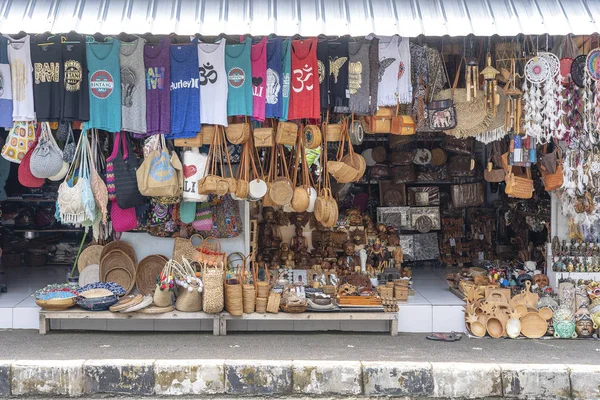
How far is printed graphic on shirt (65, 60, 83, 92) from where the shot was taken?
7836 millimetres

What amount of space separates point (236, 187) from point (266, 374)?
2531mm

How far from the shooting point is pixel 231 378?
6.48 meters

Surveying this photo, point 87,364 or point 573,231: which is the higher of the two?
point 573,231

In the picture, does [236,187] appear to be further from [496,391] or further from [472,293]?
[496,391]

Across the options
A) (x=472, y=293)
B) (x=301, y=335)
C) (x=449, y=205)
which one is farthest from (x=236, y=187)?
(x=449, y=205)

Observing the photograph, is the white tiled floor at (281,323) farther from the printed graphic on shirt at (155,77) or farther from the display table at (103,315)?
the printed graphic on shirt at (155,77)

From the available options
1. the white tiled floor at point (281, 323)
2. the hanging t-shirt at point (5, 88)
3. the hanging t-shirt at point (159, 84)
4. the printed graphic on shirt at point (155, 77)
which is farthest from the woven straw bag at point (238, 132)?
the hanging t-shirt at point (5, 88)

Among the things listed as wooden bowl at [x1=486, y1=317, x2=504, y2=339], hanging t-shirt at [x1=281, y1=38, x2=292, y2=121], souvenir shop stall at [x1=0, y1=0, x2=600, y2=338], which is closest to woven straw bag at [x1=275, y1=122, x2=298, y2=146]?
souvenir shop stall at [x1=0, y1=0, x2=600, y2=338]

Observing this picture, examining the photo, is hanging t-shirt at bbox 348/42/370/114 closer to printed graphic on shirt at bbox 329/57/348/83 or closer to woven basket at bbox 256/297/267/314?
printed graphic on shirt at bbox 329/57/348/83

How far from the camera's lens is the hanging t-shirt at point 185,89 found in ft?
26.2

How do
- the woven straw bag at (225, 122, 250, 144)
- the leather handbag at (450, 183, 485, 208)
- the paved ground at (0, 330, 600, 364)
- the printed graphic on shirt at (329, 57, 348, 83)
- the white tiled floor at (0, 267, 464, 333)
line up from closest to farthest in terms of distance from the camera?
the paved ground at (0, 330, 600, 364)
the printed graphic on shirt at (329, 57, 348, 83)
the woven straw bag at (225, 122, 250, 144)
the white tiled floor at (0, 267, 464, 333)
the leather handbag at (450, 183, 485, 208)

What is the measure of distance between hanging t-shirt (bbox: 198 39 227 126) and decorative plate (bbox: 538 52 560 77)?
3.72 m

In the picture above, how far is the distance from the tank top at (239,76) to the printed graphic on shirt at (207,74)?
0.53 feet

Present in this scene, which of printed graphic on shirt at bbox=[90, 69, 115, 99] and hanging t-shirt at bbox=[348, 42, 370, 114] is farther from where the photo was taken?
hanging t-shirt at bbox=[348, 42, 370, 114]
